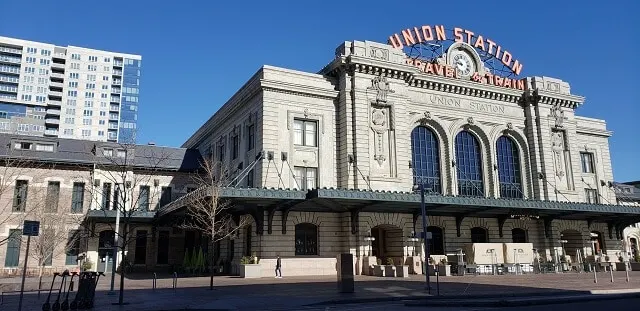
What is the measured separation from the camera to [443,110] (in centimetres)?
4175

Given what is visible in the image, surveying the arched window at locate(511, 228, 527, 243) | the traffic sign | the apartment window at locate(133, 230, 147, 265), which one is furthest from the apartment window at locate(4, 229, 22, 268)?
the arched window at locate(511, 228, 527, 243)

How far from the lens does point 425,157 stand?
41.2 m

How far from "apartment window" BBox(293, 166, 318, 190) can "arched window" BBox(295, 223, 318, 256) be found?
9.40 feet

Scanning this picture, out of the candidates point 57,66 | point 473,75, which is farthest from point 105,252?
point 57,66

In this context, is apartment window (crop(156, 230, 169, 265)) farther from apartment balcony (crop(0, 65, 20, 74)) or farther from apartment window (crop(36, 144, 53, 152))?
apartment balcony (crop(0, 65, 20, 74))

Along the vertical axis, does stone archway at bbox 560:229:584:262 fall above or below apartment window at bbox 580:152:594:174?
below

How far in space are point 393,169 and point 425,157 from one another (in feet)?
16.3

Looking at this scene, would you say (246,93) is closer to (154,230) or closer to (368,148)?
(368,148)

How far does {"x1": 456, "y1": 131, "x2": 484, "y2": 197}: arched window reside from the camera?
4231cm

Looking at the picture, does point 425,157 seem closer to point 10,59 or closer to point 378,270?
point 378,270

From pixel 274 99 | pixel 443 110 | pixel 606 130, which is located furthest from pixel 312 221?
pixel 606 130

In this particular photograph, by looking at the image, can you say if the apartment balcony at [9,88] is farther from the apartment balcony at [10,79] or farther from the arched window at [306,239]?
the arched window at [306,239]

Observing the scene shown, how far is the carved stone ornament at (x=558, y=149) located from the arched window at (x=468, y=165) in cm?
774

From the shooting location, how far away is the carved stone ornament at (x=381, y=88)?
37812 millimetres
